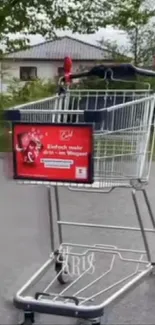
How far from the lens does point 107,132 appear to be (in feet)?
9.08

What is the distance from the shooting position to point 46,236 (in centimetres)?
428

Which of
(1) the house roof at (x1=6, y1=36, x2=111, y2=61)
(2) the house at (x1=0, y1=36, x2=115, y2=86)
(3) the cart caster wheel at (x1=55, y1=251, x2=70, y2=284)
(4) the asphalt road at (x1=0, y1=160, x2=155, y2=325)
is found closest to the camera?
(4) the asphalt road at (x1=0, y1=160, x2=155, y2=325)

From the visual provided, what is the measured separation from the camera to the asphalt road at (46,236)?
9.74 ft

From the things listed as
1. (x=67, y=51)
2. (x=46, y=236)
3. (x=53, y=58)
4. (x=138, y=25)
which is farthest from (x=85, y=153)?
(x=53, y=58)

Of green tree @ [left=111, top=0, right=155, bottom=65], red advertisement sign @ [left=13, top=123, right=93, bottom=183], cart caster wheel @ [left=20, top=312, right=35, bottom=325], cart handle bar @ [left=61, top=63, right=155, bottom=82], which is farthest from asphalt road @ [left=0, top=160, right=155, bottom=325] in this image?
green tree @ [left=111, top=0, right=155, bottom=65]

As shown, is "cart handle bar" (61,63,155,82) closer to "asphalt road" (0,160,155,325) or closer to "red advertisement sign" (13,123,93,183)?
"red advertisement sign" (13,123,93,183)

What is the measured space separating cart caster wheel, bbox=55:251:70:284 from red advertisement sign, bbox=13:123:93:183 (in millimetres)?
670

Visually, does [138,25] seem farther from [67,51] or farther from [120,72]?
[120,72]

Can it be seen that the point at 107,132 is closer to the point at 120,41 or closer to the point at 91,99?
the point at 91,99

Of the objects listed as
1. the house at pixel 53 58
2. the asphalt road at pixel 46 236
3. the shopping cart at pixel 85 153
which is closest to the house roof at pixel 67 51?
the house at pixel 53 58

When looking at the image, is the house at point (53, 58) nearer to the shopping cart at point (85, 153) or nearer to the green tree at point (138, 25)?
the green tree at point (138, 25)

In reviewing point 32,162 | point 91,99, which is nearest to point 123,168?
point 32,162

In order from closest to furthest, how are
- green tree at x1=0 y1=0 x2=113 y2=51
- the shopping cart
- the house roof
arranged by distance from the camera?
1. the shopping cart
2. green tree at x1=0 y1=0 x2=113 y2=51
3. the house roof

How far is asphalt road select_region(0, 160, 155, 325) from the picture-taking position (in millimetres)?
2969
